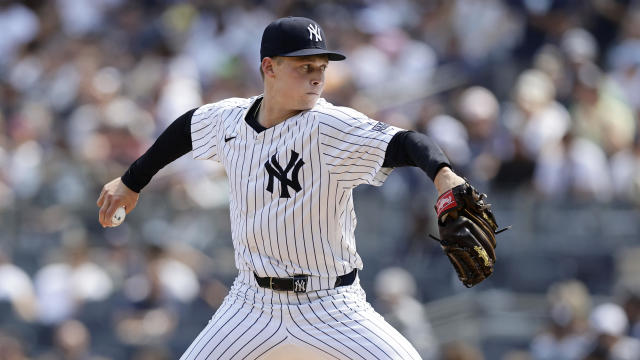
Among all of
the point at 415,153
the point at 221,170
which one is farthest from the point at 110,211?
the point at 221,170

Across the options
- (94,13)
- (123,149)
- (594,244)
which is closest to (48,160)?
(123,149)

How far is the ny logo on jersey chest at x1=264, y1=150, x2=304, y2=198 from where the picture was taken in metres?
4.10

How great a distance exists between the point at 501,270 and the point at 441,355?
772mm

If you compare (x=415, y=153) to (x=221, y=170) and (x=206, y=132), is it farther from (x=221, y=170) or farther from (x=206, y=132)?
(x=221, y=170)

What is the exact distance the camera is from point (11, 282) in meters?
9.16

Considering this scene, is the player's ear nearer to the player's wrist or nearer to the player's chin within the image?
the player's chin

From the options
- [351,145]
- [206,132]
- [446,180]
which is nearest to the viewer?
[446,180]

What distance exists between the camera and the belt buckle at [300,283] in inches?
164

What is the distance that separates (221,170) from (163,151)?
4.84 meters

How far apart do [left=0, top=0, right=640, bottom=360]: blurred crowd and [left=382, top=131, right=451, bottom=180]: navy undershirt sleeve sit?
11.1ft

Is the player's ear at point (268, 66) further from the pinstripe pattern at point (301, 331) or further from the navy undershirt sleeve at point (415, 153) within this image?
the pinstripe pattern at point (301, 331)

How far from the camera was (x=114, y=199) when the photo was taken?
457 cm

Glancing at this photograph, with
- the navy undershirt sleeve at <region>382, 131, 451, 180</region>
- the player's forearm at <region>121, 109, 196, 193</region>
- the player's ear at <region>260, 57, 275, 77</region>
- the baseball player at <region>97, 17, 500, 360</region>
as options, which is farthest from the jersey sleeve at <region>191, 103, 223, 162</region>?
the navy undershirt sleeve at <region>382, 131, 451, 180</region>

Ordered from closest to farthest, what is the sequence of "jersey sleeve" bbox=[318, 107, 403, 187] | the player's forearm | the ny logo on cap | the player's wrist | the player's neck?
the player's wrist < "jersey sleeve" bbox=[318, 107, 403, 187] < the ny logo on cap < the player's neck < the player's forearm
